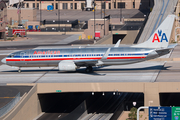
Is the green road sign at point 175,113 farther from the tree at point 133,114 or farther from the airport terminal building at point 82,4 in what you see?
the airport terminal building at point 82,4

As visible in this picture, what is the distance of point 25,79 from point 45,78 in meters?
3.29

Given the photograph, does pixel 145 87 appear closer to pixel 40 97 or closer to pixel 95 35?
pixel 40 97

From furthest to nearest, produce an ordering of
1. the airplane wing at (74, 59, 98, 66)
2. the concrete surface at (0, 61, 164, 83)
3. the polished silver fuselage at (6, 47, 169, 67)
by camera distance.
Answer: the polished silver fuselage at (6, 47, 169, 67) < the airplane wing at (74, 59, 98, 66) < the concrete surface at (0, 61, 164, 83)

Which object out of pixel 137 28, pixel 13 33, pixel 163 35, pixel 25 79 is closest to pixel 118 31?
pixel 137 28

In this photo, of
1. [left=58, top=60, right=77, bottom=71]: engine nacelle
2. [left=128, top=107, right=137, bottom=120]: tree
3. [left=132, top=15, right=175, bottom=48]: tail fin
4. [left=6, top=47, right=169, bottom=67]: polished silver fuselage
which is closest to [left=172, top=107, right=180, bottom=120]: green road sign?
[left=128, top=107, right=137, bottom=120]: tree

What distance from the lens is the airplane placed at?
51.7 meters

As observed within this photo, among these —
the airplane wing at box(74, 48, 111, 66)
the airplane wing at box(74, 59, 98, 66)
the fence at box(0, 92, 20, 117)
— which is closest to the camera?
the fence at box(0, 92, 20, 117)

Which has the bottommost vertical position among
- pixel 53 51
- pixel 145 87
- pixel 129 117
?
pixel 129 117

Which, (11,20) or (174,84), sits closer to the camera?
(174,84)

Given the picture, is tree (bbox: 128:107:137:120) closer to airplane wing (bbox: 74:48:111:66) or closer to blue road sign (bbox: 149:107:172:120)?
airplane wing (bbox: 74:48:111:66)

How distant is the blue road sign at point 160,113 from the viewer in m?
26.6

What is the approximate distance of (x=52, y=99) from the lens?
176 feet

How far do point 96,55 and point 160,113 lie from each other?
26948 mm

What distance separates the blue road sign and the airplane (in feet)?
79.4
